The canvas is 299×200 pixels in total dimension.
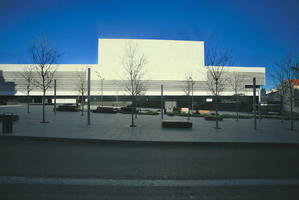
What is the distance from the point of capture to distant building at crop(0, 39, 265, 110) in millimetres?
60438

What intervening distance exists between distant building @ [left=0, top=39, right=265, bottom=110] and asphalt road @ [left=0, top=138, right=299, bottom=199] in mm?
52455

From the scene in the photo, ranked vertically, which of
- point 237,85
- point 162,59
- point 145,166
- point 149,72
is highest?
point 162,59

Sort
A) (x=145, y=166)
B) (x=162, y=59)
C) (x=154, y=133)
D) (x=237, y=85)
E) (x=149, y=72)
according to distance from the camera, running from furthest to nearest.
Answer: (x=162, y=59) → (x=149, y=72) → (x=237, y=85) → (x=154, y=133) → (x=145, y=166)

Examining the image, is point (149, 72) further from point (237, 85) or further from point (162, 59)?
point (237, 85)

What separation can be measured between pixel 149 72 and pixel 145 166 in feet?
200

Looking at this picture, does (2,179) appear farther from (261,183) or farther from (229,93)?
(229,93)

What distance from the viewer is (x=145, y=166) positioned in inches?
169

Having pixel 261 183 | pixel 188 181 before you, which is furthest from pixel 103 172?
pixel 261 183

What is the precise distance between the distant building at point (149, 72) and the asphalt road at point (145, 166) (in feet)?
172

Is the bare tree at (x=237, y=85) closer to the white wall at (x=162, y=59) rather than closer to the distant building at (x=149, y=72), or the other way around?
the distant building at (x=149, y=72)

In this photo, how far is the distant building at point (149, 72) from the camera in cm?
6044

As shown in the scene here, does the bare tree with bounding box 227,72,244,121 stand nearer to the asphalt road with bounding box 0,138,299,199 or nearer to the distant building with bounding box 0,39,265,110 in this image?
the distant building with bounding box 0,39,265,110

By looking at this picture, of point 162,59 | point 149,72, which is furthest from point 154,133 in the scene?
point 162,59

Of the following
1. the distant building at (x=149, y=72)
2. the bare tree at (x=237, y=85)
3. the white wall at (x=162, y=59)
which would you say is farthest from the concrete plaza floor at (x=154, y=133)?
the white wall at (x=162, y=59)
